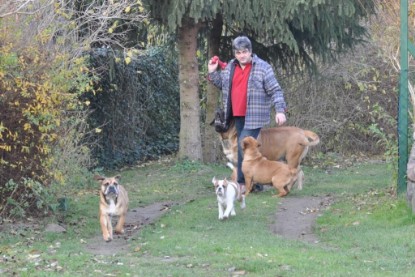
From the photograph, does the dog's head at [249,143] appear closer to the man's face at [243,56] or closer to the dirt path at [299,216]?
the dirt path at [299,216]

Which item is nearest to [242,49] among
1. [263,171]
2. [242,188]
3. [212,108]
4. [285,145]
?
[242,188]

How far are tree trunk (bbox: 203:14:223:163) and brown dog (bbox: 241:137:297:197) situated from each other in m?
4.49

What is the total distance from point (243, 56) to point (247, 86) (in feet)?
1.62

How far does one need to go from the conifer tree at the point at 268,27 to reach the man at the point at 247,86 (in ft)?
8.46

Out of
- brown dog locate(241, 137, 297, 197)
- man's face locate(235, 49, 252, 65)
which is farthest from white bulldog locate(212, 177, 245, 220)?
man's face locate(235, 49, 252, 65)

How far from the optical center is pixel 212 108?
19172 millimetres

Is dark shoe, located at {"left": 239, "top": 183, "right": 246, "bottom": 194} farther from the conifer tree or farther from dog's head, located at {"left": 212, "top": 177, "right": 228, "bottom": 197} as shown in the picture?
the conifer tree

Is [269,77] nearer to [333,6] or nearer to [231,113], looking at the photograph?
[231,113]

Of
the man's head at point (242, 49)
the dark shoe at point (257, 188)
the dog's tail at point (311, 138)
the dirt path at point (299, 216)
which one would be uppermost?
the man's head at point (242, 49)

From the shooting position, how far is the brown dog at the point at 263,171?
13688mm

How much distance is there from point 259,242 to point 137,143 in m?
11.9

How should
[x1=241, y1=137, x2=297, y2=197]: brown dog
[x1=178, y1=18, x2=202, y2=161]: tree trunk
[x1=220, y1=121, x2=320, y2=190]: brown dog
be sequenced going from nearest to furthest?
[x1=241, y1=137, x2=297, y2=197]: brown dog, [x1=220, y1=121, x2=320, y2=190]: brown dog, [x1=178, y1=18, x2=202, y2=161]: tree trunk

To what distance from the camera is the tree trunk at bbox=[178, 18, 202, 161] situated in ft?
58.0

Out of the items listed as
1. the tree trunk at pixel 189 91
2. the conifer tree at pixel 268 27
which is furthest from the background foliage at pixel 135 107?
the conifer tree at pixel 268 27
